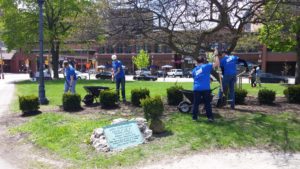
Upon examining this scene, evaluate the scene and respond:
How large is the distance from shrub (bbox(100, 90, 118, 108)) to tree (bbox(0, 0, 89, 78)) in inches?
1268

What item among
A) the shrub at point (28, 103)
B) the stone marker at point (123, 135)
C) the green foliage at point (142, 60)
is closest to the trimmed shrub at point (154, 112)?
the stone marker at point (123, 135)

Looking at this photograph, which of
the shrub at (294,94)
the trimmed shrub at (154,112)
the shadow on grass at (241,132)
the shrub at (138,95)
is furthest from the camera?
the shrub at (294,94)

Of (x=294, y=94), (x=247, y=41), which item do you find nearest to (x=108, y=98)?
(x=294, y=94)

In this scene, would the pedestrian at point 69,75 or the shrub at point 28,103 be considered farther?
the pedestrian at point 69,75

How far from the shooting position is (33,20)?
45.9m

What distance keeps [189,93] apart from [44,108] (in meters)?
6.16

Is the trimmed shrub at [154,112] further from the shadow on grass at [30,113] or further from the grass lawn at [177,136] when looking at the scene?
the shadow on grass at [30,113]

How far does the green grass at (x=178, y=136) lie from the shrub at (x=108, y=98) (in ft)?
5.16

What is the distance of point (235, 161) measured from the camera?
25.8 feet

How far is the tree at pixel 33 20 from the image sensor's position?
1777 inches

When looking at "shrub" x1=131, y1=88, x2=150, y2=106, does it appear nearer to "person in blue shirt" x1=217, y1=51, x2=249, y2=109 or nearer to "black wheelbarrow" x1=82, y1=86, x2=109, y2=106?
"black wheelbarrow" x1=82, y1=86, x2=109, y2=106

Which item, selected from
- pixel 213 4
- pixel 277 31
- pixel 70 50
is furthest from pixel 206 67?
pixel 70 50

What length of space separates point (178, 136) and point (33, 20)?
Result: 3995cm

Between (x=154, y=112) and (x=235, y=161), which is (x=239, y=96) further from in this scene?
(x=235, y=161)
